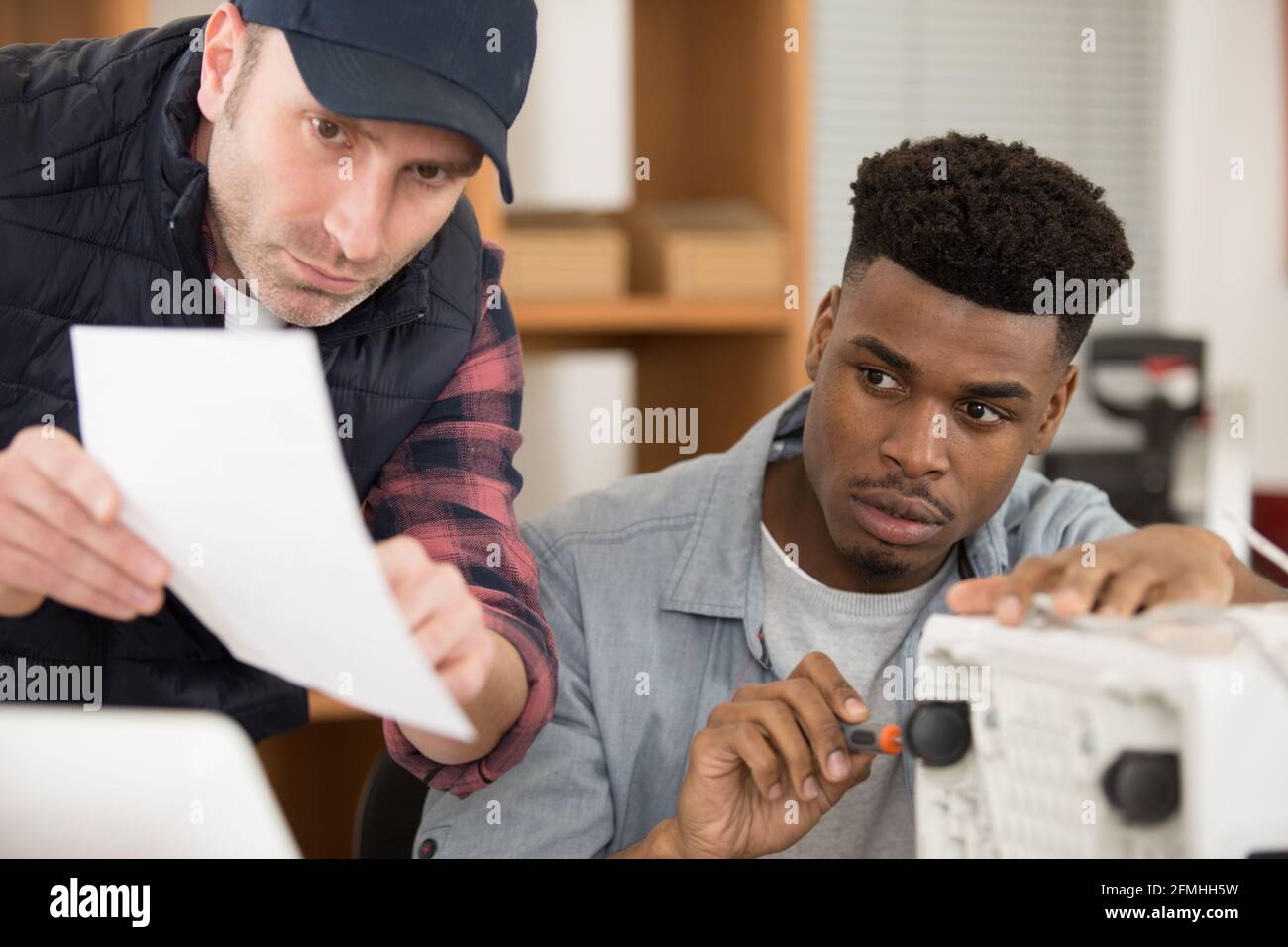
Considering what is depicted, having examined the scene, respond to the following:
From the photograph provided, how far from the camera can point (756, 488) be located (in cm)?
114

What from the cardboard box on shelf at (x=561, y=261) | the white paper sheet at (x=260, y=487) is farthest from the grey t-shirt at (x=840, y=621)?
the cardboard box on shelf at (x=561, y=261)

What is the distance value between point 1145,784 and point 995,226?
0.54 metres

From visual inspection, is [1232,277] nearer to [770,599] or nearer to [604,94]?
[604,94]

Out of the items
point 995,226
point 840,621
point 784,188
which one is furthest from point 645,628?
point 784,188

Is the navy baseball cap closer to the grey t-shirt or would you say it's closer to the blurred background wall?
the grey t-shirt

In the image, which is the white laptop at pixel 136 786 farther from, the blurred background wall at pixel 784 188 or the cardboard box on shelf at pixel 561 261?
the cardboard box on shelf at pixel 561 261

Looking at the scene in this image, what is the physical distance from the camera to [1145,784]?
536 mm

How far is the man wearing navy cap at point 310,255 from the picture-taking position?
0.79 meters

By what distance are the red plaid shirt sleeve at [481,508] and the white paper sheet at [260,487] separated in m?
0.32

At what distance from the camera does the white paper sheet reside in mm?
478

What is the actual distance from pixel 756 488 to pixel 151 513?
26.3 inches

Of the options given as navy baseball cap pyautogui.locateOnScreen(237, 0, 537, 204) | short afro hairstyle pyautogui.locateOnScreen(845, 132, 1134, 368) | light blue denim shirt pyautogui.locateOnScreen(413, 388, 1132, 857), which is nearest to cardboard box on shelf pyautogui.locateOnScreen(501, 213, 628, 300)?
light blue denim shirt pyautogui.locateOnScreen(413, 388, 1132, 857)

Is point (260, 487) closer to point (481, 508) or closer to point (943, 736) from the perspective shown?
point (943, 736)
